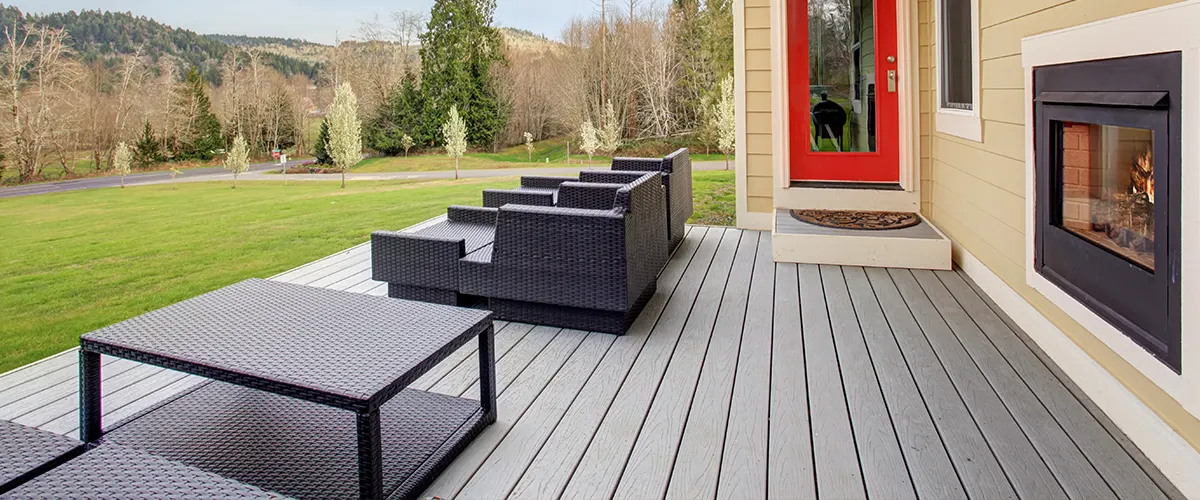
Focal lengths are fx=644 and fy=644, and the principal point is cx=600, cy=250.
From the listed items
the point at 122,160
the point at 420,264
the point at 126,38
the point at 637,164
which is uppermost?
the point at 126,38

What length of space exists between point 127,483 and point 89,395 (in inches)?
32.5

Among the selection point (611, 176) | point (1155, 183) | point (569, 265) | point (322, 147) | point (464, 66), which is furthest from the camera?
point (464, 66)

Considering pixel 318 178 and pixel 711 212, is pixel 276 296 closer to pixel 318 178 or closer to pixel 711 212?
pixel 711 212

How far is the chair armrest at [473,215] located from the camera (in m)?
3.88

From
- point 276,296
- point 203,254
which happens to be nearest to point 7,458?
point 276,296

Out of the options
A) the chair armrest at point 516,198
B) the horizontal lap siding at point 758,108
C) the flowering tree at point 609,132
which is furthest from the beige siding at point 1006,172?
the flowering tree at point 609,132

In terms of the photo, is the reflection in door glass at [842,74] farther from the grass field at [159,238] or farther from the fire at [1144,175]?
the fire at [1144,175]

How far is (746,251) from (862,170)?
114cm

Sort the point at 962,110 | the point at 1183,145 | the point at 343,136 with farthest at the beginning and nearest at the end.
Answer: the point at 343,136 < the point at 962,110 < the point at 1183,145

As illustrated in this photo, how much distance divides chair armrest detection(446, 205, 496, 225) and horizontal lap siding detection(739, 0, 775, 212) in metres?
2.16

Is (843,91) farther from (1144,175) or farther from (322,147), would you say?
(322,147)

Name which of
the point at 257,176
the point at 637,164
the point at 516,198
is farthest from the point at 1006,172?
the point at 257,176

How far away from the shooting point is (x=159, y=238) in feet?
13.8

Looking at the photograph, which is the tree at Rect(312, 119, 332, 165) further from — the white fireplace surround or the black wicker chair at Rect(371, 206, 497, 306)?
the white fireplace surround
